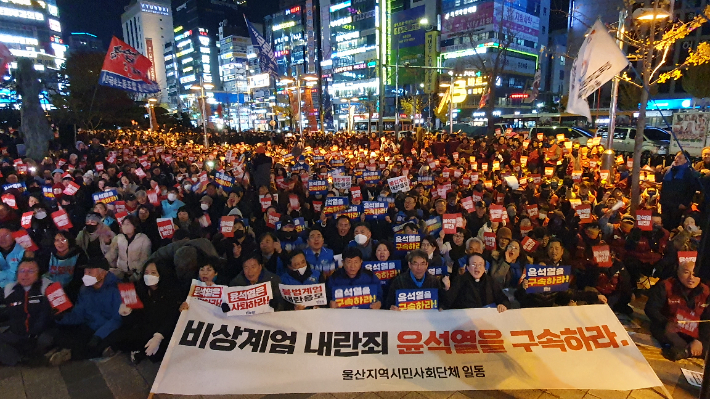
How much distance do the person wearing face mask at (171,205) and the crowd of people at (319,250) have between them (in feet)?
0.13

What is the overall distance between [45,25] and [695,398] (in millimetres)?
101686

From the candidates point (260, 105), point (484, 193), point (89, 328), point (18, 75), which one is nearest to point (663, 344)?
point (484, 193)

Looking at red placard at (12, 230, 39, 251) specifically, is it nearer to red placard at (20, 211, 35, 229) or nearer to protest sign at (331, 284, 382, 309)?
red placard at (20, 211, 35, 229)

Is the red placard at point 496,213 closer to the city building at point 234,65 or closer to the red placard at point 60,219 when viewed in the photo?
the red placard at point 60,219

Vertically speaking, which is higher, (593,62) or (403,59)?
(403,59)

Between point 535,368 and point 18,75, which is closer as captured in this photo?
point 535,368

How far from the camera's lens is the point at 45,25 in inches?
3002

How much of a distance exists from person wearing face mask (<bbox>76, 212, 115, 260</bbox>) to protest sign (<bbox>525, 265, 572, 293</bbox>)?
19.5 ft

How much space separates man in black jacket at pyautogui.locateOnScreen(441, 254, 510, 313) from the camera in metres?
4.41

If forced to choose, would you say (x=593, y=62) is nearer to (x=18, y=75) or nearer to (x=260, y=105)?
(x=18, y=75)

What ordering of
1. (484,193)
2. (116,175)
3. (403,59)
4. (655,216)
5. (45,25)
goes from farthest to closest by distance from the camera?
(45,25) < (403,59) < (116,175) < (484,193) < (655,216)

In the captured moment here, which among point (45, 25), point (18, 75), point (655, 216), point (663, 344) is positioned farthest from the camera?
point (45, 25)

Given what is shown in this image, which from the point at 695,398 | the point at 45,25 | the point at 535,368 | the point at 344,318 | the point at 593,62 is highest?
the point at 45,25

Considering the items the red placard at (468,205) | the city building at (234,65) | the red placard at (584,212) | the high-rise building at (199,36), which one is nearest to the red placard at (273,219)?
the red placard at (468,205)
